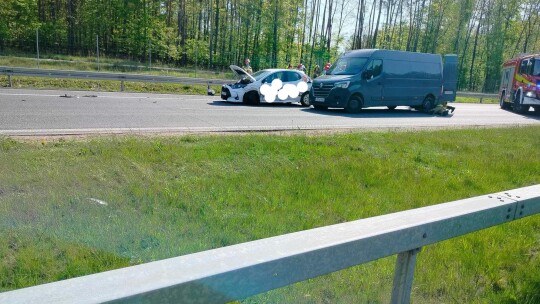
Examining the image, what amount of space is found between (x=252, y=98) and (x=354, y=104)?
13.7 ft

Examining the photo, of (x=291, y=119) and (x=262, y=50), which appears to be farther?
(x=262, y=50)

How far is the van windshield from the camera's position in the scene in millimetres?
16188

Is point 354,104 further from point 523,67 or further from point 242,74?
point 523,67

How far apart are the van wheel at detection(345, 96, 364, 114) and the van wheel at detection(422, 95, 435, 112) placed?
4.29 meters

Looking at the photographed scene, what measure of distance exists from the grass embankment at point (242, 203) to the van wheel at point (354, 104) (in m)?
7.95

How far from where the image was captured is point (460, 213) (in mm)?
2436

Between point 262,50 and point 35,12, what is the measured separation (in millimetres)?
26269

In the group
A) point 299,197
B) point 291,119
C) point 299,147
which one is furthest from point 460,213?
point 291,119

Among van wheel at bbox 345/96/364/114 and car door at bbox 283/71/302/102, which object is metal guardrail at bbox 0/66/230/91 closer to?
car door at bbox 283/71/302/102

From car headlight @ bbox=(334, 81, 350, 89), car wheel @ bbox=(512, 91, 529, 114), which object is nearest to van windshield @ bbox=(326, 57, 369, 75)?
car headlight @ bbox=(334, 81, 350, 89)

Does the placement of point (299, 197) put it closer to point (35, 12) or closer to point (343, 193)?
point (343, 193)

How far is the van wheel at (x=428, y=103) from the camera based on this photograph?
18.8 metres

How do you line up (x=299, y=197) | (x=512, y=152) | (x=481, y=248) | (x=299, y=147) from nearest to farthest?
(x=481, y=248) < (x=299, y=197) < (x=299, y=147) < (x=512, y=152)

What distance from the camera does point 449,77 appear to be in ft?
65.0
